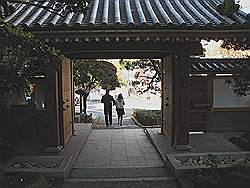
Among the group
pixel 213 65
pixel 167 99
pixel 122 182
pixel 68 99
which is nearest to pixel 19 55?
pixel 122 182

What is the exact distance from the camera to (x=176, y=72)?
8.87m

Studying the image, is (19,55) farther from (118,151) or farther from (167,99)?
(167,99)

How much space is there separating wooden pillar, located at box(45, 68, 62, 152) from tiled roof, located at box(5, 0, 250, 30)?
154 cm

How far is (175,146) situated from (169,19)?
3447 millimetres

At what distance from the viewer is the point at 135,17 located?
25.5 feet

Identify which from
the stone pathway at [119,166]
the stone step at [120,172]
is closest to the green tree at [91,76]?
the stone pathway at [119,166]

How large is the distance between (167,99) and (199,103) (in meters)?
1.71

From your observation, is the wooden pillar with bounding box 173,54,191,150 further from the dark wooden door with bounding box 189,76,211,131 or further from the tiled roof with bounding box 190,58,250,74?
the tiled roof with bounding box 190,58,250,74

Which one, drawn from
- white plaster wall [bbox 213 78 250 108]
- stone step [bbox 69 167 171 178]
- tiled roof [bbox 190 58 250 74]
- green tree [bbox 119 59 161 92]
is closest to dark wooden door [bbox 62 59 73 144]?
stone step [bbox 69 167 171 178]

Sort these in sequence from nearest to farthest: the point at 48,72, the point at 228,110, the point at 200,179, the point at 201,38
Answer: the point at 200,179 < the point at 201,38 < the point at 48,72 < the point at 228,110

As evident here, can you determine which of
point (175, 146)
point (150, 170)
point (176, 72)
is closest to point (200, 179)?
point (150, 170)

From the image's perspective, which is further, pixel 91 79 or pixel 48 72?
pixel 91 79

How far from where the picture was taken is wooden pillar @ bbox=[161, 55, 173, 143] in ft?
31.8

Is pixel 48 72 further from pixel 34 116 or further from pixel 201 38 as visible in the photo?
pixel 201 38
